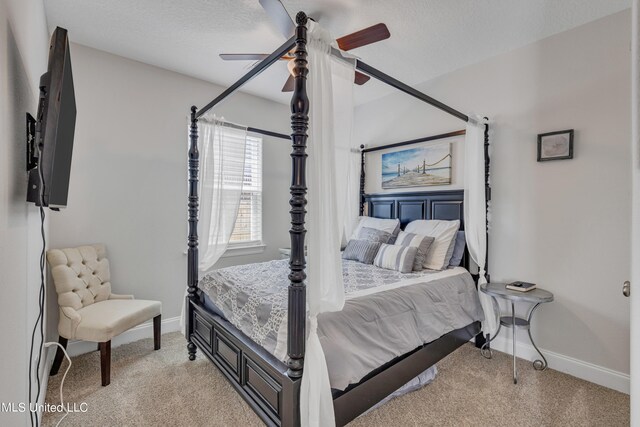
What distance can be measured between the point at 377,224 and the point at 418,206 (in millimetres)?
512

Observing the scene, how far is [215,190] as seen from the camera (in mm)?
2754

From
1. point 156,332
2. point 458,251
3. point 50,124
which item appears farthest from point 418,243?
point 50,124

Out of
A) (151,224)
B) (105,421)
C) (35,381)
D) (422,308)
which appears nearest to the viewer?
(35,381)

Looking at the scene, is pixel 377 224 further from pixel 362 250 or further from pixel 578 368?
pixel 578 368

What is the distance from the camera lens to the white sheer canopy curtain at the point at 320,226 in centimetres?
143

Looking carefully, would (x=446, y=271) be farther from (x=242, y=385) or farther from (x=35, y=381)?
(x=35, y=381)

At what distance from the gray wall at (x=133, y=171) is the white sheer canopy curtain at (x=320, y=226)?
92.0 inches

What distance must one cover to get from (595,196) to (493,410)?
1813 mm

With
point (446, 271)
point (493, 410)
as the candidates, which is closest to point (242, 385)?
point (493, 410)

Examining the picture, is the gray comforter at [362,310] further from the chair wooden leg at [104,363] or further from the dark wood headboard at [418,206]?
the chair wooden leg at [104,363]

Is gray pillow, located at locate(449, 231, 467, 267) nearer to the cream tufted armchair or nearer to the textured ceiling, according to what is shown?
the textured ceiling

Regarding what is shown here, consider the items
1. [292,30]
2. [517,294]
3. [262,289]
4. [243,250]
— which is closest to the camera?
[292,30]

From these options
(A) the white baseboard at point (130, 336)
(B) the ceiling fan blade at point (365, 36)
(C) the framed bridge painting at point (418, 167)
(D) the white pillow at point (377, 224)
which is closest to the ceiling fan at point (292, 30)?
(B) the ceiling fan blade at point (365, 36)

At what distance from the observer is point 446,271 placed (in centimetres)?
279
